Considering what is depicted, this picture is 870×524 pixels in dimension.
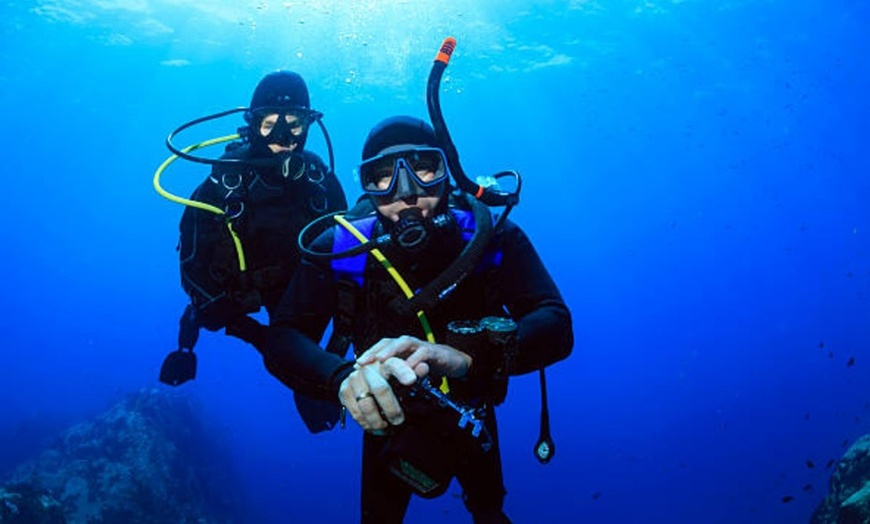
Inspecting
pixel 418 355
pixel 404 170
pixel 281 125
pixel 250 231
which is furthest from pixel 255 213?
pixel 418 355

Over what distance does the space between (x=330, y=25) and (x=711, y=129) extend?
40489 mm

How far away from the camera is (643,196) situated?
77562 millimetres

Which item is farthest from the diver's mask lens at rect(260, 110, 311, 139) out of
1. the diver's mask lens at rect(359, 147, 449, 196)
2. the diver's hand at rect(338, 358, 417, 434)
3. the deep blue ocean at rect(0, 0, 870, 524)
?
the deep blue ocean at rect(0, 0, 870, 524)

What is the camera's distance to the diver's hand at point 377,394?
6.07ft

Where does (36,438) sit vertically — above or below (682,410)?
below

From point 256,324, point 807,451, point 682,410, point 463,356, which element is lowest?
point 463,356

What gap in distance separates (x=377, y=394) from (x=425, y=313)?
1231 mm

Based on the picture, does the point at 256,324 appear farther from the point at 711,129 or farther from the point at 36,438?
the point at 711,129

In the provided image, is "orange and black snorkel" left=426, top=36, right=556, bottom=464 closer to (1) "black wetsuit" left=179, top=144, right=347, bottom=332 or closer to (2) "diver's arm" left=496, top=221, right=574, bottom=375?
(2) "diver's arm" left=496, top=221, right=574, bottom=375

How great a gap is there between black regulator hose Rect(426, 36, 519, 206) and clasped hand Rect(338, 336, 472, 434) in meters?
1.24

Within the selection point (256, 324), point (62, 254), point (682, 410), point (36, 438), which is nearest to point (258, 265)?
point (256, 324)

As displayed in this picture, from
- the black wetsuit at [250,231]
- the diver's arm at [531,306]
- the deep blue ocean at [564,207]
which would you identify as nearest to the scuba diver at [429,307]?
the diver's arm at [531,306]

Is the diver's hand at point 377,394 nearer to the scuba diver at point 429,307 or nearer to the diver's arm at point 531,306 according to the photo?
the scuba diver at point 429,307

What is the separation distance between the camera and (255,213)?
15.4 ft
